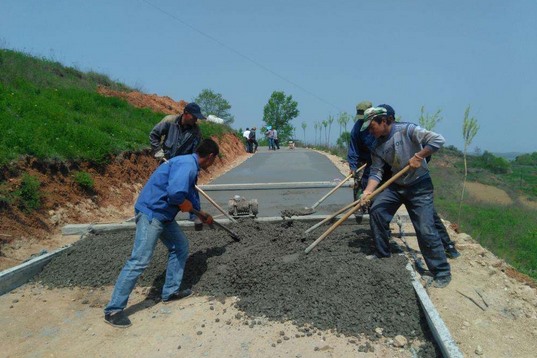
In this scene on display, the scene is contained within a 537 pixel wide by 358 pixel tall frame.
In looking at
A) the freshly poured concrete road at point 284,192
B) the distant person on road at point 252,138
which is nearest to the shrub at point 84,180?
the freshly poured concrete road at point 284,192

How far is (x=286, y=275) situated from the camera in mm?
4133

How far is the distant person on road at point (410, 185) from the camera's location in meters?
4.10

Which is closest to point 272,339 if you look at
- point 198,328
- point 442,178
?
point 198,328

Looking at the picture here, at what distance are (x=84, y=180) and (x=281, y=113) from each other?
51.1 metres

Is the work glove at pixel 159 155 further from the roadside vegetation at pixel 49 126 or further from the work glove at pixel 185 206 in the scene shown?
the roadside vegetation at pixel 49 126

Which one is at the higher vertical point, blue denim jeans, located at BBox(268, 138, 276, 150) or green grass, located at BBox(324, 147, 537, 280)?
blue denim jeans, located at BBox(268, 138, 276, 150)

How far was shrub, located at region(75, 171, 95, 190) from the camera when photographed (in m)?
7.57

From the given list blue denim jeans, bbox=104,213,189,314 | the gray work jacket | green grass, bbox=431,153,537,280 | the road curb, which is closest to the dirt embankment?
the gray work jacket

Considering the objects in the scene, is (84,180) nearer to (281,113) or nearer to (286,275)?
(286,275)

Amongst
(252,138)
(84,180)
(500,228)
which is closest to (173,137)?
(84,180)

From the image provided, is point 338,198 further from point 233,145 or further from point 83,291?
point 233,145

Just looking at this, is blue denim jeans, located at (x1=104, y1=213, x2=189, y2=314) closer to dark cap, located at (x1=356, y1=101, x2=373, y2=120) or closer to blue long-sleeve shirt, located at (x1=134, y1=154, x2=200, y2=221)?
blue long-sleeve shirt, located at (x1=134, y1=154, x2=200, y2=221)

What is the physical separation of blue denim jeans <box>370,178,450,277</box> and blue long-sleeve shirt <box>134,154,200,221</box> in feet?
6.64

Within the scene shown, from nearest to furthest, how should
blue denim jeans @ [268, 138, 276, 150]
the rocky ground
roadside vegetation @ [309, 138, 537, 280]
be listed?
the rocky ground
roadside vegetation @ [309, 138, 537, 280]
blue denim jeans @ [268, 138, 276, 150]
